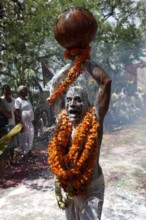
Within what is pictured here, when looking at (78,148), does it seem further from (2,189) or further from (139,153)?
(139,153)

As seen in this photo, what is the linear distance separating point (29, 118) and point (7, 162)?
3.22ft

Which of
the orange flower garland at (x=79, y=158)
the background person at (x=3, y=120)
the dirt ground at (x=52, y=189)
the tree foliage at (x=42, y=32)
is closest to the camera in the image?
the orange flower garland at (x=79, y=158)

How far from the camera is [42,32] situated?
9617 mm

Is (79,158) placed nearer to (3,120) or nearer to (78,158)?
(78,158)

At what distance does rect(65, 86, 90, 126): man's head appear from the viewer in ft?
7.57

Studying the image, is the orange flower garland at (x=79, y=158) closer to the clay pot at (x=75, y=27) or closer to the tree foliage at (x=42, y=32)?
the clay pot at (x=75, y=27)

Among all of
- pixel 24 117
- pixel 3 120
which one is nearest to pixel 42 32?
pixel 24 117

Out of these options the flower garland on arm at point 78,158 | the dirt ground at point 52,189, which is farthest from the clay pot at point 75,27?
the dirt ground at point 52,189

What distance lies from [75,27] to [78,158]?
921mm

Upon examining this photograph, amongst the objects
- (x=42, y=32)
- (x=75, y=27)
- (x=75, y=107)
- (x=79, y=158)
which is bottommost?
(x=79, y=158)

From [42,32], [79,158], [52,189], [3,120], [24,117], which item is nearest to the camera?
[79,158]

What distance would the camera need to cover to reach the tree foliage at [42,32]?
31.0 feet

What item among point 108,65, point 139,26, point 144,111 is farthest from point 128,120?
point 139,26

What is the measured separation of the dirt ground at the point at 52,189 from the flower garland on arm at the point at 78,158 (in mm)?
→ 1642
